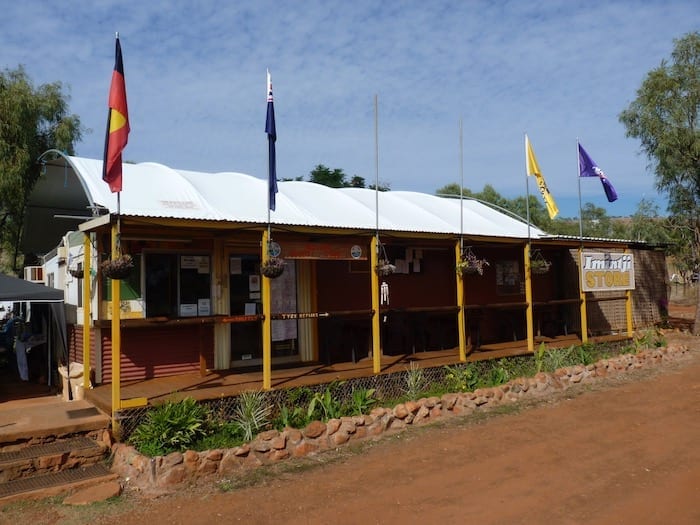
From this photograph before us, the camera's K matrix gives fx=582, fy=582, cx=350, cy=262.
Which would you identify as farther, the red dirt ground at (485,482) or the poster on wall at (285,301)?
the poster on wall at (285,301)

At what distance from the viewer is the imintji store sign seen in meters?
12.3

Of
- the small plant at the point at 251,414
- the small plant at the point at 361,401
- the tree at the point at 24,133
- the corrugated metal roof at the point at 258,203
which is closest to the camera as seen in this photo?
the small plant at the point at 251,414

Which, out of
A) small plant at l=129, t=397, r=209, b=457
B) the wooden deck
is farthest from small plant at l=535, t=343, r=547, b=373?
small plant at l=129, t=397, r=209, b=457

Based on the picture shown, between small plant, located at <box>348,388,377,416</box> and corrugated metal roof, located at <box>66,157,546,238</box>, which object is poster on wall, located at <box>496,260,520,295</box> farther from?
small plant, located at <box>348,388,377,416</box>

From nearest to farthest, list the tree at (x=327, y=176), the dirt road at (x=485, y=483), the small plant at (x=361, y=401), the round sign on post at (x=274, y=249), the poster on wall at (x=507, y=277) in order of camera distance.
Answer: the dirt road at (x=485, y=483)
the round sign on post at (x=274, y=249)
the small plant at (x=361, y=401)
the poster on wall at (x=507, y=277)
the tree at (x=327, y=176)

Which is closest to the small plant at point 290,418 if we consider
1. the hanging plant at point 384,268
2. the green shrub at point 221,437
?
the green shrub at point 221,437

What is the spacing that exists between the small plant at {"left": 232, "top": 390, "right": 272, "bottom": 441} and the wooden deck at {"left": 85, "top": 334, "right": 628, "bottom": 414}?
0.22 m

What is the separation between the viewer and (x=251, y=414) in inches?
285

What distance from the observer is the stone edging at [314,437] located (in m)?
6.01

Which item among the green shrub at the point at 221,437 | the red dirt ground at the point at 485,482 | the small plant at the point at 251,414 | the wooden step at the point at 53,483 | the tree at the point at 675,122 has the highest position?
the tree at the point at 675,122

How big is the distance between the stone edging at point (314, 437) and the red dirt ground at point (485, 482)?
0.21m

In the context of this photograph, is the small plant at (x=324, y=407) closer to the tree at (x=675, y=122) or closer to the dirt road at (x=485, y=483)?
the dirt road at (x=485, y=483)

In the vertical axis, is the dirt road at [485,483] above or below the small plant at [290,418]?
below

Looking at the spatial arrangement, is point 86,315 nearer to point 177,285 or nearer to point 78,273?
point 78,273
